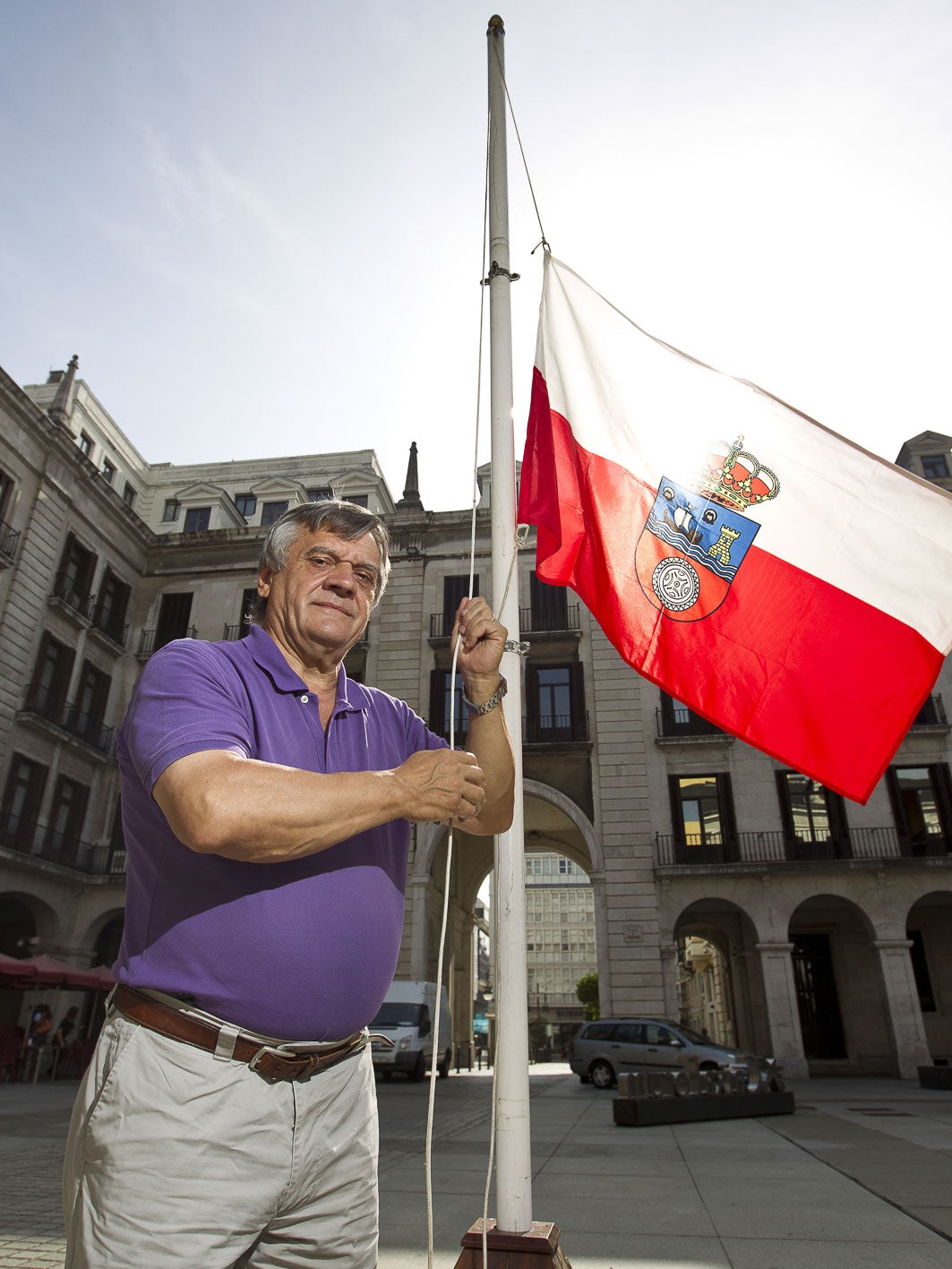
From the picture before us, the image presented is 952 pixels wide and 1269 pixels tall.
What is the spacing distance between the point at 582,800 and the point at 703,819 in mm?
3338

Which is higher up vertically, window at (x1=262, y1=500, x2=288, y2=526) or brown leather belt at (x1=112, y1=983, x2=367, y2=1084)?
window at (x1=262, y1=500, x2=288, y2=526)

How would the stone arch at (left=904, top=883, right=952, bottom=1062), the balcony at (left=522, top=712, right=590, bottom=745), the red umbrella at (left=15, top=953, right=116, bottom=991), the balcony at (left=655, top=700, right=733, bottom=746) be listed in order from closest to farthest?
1. the red umbrella at (left=15, top=953, right=116, bottom=991)
2. the stone arch at (left=904, top=883, right=952, bottom=1062)
3. the balcony at (left=655, top=700, right=733, bottom=746)
4. the balcony at (left=522, top=712, right=590, bottom=745)

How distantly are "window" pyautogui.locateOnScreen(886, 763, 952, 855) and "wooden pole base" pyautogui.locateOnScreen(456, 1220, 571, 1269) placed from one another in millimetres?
21878

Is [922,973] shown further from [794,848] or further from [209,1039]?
[209,1039]

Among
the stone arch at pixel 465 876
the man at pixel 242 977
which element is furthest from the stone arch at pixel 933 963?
the man at pixel 242 977

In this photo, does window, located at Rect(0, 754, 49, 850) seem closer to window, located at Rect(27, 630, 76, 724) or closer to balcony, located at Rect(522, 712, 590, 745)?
window, located at Rect(27, 630, 76, 724)

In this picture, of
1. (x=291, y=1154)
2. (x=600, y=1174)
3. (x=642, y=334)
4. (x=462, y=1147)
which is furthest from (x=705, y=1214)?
(x=642, y=334)

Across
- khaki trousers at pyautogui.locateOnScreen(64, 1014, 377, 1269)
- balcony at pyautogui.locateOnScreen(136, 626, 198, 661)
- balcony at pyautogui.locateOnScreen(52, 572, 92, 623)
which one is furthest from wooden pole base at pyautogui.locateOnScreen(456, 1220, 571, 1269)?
balcony at pyautogui.locateOnScreen(136, 626, 198, 661)

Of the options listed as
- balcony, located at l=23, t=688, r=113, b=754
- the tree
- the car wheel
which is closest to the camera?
the car wheel

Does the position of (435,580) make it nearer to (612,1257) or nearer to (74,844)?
(74,844)

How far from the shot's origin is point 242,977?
5.44ft

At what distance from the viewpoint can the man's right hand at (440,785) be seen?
1.68m

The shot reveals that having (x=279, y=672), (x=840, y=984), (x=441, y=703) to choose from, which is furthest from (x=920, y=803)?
(x=279, y=672)

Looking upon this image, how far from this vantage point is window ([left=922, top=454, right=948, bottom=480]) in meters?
25.2
